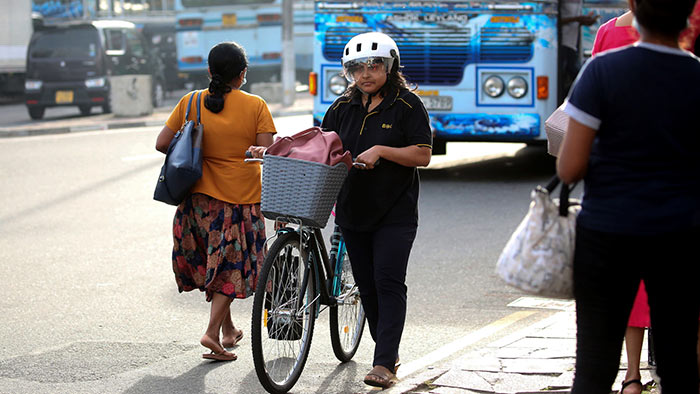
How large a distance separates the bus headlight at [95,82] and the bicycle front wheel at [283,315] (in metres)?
20.1

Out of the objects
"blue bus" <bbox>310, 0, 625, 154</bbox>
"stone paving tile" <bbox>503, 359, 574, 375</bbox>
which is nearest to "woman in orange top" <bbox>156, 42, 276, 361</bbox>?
"stone paving tile" <bbox>503, 359, 574, 375</bbox>

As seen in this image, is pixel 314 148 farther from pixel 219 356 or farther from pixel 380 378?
pixel 219 356

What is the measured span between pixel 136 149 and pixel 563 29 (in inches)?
286

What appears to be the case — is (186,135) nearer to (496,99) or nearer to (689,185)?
(689,185)

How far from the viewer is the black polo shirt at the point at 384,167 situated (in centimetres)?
497

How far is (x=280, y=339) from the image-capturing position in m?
4.98

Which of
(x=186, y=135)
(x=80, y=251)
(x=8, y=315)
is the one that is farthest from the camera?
(x=80, y=251)

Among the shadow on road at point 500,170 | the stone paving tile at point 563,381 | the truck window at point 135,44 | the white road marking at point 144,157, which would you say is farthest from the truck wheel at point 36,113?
the stone paving tile at point 563,381

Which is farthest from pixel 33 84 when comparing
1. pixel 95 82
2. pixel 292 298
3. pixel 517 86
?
pixel 292 298

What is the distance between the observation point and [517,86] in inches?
476

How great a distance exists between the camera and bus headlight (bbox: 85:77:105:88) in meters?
24.3

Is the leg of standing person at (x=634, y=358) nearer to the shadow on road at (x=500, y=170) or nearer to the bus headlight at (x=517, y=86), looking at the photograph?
the bus headlight at (x=517, y=86)

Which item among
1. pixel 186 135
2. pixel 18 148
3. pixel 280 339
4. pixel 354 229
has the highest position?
pixel 186 135

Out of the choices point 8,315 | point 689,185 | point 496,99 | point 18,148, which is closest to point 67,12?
point 18,148
